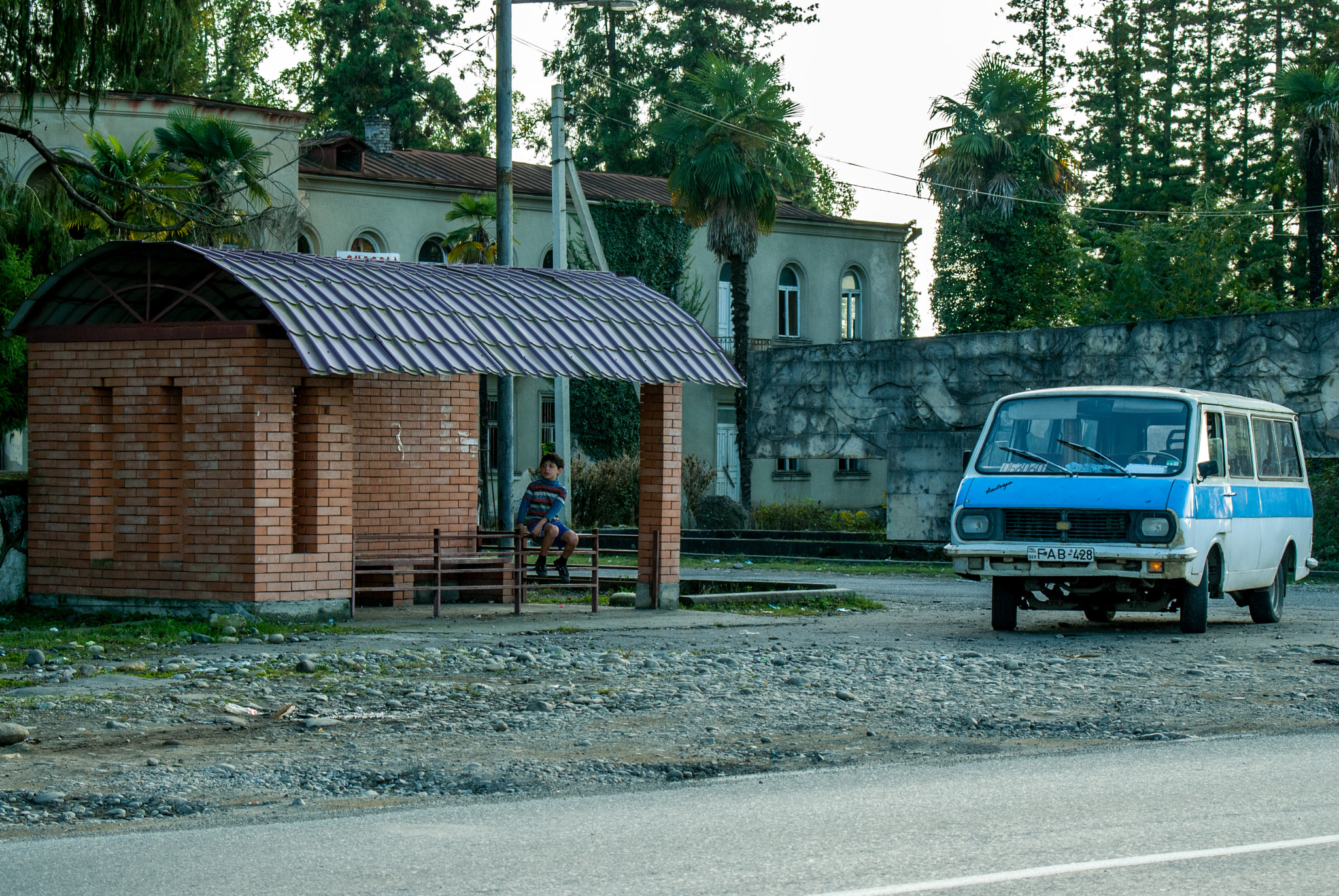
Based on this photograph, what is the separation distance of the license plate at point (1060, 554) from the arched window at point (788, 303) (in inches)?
1352

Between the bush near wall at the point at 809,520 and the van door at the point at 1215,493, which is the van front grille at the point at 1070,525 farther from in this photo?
the bush near wall at the point at 809,520

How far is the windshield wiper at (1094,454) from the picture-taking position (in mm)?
14984

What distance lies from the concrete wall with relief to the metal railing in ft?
41.6

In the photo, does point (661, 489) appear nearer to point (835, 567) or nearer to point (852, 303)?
point (835, 567)

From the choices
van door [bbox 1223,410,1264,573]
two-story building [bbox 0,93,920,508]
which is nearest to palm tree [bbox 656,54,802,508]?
two-story building [bbox 0,93,920,508]

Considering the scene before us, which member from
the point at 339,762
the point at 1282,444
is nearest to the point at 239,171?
the point at 1282,444

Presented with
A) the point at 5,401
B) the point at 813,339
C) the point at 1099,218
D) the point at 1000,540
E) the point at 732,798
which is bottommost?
the point at 732,798

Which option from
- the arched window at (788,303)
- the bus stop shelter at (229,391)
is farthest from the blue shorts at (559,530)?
the arched window at (788,303)

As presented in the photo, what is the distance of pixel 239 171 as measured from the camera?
31.8 m

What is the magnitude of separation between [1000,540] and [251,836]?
9.43 m

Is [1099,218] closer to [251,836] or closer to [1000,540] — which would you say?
[1000,540]

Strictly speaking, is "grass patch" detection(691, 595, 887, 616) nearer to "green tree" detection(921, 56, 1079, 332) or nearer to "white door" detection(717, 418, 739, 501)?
"white door" detection(717, 418, 739, 501)

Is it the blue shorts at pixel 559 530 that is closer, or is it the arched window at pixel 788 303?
the blue shorts at pixel 559 530

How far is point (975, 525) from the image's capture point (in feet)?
49.3
